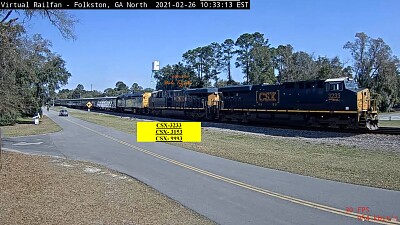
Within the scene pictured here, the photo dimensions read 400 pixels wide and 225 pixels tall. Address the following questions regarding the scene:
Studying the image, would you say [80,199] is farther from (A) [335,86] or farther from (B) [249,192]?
(A) [335,86]

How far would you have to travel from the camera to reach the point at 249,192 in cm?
902

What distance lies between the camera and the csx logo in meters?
33.0

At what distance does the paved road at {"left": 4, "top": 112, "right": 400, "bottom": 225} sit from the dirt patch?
56 cm

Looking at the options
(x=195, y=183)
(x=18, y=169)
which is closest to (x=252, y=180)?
(x=195, y=183)

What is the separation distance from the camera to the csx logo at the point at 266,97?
3298 centimetres

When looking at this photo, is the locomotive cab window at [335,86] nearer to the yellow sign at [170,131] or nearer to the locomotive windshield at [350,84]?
the locomotive windshield at [350,84]

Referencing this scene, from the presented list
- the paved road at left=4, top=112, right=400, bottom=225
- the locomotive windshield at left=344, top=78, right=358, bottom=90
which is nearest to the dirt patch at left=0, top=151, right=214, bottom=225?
the paved road at left=4, top=112, right=400, bottom=225

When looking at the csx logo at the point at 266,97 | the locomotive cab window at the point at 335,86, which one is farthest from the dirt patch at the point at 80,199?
the csx logo at the point at 266,97

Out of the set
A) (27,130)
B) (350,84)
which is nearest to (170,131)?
(350,84)

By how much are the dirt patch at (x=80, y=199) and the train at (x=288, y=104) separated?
64.6ft

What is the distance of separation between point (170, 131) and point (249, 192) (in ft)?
12.1

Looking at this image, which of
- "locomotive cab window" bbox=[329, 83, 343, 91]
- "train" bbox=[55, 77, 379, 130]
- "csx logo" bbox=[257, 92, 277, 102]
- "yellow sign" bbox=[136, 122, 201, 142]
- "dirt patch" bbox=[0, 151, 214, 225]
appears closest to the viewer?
A: "dirt patch" bbox=[0, 151, 214, 225]

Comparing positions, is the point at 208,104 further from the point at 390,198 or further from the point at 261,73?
the point at 261,73

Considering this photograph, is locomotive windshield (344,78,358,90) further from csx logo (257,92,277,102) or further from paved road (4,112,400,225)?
paved road (4,112,400,225)
